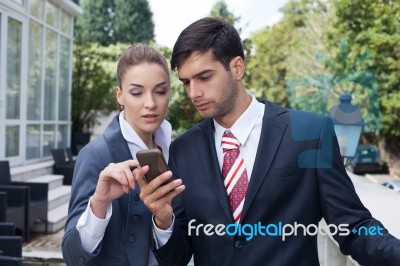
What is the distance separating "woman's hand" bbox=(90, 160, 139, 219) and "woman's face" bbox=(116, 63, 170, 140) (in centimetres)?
39

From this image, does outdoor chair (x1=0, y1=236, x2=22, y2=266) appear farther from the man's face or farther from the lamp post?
the lamp post

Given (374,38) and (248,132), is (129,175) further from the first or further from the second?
(374,38)

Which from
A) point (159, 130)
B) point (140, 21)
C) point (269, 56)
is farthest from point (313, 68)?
point (159, 130)

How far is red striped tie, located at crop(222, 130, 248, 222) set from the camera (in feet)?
6.14

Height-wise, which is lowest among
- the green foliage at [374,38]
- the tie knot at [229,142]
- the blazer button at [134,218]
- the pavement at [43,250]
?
the pavement at [43,250]

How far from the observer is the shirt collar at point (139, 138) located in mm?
2066

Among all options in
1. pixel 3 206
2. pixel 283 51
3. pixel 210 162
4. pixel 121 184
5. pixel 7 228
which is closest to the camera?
pixel 121 184

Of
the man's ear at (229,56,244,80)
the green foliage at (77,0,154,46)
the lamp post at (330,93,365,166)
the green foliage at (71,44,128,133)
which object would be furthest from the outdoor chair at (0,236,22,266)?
the green foliage at (77,0,154,46)

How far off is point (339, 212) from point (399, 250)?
0.73 ft

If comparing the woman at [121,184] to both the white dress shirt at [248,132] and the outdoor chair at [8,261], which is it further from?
the outdoor chair at [8,261]

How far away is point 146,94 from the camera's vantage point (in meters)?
1.99

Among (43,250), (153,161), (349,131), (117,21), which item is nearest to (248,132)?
(153,161)

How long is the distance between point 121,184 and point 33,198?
6339 mm

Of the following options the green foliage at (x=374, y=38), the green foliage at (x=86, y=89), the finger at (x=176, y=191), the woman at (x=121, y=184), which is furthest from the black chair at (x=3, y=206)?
the green foliage at (x=86, y=89)
